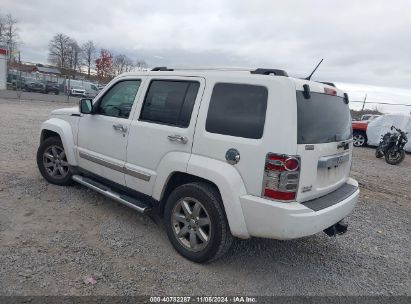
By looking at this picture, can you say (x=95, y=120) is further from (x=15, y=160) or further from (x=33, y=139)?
(x=33, y=139)

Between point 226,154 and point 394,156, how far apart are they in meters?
10.2

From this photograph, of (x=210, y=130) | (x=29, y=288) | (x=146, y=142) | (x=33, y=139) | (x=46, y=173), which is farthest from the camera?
(x=33, y=139)

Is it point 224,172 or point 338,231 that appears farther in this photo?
point 338,231

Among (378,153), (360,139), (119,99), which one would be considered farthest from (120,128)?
(360,139)

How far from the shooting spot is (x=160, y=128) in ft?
11.6

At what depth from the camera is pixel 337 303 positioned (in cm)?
295

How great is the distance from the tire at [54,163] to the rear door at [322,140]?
3624 mm

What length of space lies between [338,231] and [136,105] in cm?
272

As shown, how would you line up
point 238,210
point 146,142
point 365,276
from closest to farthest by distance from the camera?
1. point 238,210
2. point 365,276
3. point 146,142

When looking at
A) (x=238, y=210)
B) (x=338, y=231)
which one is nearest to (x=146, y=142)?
(x=238, y=210)

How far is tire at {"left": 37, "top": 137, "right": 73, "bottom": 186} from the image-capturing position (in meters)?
5.00

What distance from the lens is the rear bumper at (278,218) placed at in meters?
2.77

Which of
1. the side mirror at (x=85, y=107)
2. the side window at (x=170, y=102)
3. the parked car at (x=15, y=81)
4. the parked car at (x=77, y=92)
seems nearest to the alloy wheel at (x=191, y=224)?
the side window at (x=170, y=102)

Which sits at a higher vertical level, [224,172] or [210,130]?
[210,130]
